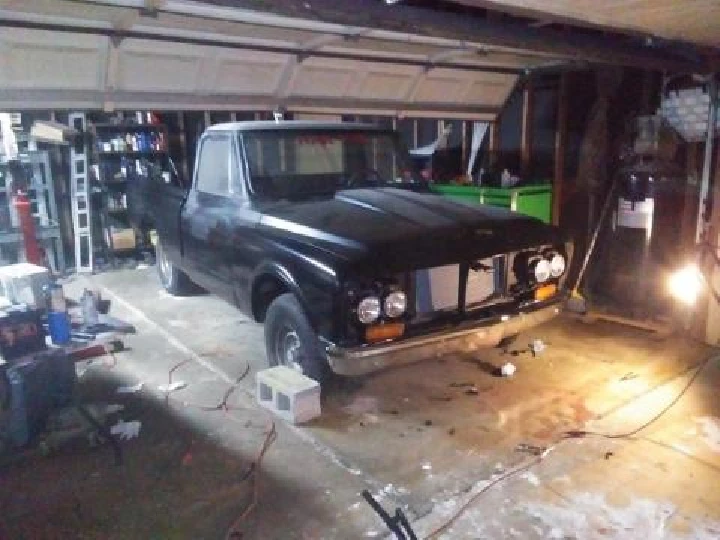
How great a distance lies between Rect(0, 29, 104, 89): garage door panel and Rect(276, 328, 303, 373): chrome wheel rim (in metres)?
2.56

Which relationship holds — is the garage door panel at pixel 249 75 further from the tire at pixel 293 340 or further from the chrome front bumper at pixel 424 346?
the chrome front bumper at pixel 424 346

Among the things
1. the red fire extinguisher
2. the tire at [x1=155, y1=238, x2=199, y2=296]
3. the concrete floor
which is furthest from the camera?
the red fire extinguisher

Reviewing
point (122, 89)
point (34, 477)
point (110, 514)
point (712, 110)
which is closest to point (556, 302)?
point (712, 110)

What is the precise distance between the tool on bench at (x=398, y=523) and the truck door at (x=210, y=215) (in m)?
2.17

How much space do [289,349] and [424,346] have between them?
39.8 inches

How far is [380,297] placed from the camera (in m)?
3.02

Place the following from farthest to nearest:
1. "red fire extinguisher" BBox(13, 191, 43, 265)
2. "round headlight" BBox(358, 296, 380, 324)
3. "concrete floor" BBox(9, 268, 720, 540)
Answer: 1. "red fire extinguisher" BBox(13, 191, 43, 265)
2. "round headlight" BBox(358, 296, 380, 324)
3. "concrete floor" BBox(9, 268, 720, 540)

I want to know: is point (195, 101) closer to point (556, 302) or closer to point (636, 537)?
point (556, 302)

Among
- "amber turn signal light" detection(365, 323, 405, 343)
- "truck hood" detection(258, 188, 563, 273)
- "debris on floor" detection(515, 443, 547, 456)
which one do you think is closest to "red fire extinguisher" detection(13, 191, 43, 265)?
"truck hood" detection(258, 188, 563, 273)

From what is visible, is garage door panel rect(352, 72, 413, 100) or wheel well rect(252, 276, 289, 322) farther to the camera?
garage door panel rect(352, 72, 413, 100)

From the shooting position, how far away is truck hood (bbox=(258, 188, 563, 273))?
3.05m

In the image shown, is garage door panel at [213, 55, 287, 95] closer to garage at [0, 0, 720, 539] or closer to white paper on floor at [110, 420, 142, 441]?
garage at [0, 0, 720, 539]

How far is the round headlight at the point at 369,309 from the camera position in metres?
2.97

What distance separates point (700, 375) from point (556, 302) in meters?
1.28
